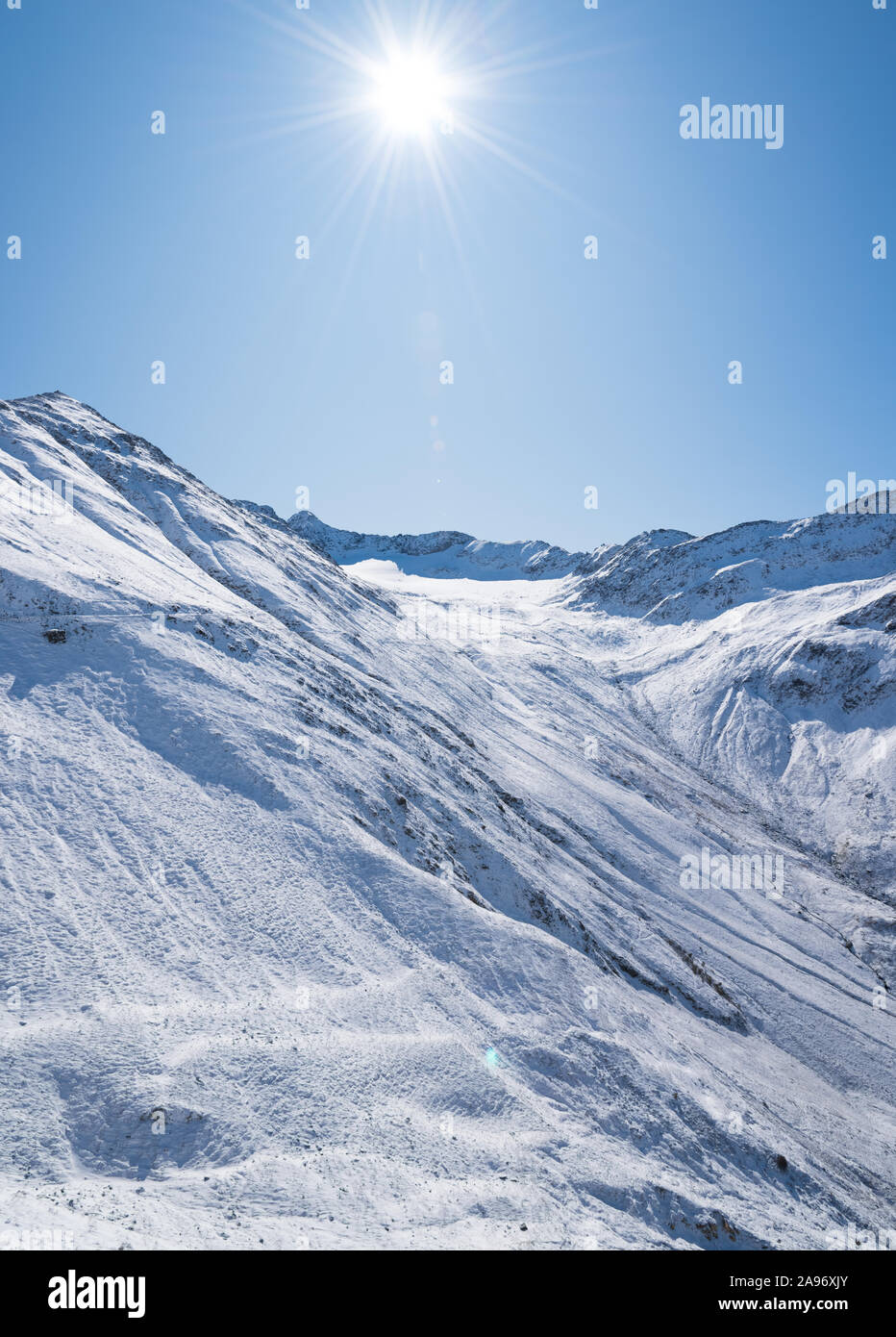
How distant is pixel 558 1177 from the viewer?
13.0 metres

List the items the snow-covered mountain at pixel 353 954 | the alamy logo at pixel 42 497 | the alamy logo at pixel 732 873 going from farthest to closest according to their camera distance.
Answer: the alamy logo at pixel 732 873, the alamy logo at pixel 42 497, the snow-covered mountain at pixel 353 954

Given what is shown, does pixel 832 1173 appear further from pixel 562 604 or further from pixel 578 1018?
pixel 562 604

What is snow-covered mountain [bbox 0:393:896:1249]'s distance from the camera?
37.0ft

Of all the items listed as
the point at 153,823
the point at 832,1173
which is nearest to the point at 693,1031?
the point at 832,1173

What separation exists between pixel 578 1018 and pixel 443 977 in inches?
196

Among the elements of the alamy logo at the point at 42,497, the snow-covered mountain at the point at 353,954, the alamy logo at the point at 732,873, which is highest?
the alamy logo at the point at 42,497
